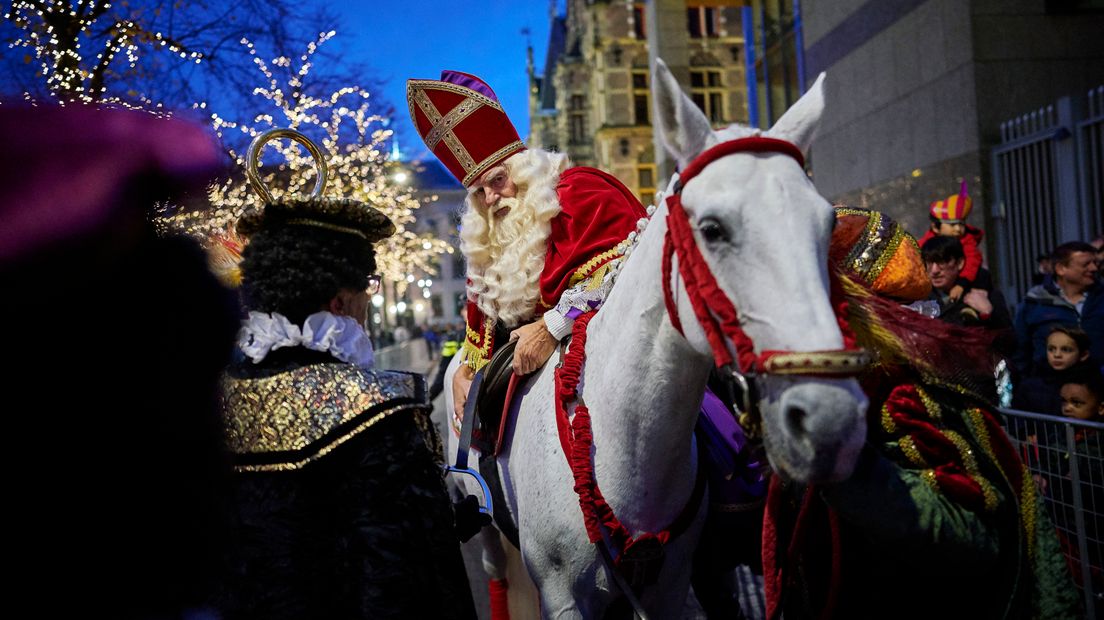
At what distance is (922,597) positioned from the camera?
1962mm

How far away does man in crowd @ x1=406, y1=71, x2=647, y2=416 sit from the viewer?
295cm

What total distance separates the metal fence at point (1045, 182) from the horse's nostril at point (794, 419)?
325 inches

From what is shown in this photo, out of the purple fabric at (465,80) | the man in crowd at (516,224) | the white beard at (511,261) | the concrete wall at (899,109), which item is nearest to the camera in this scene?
the man in crowd at (516,224)

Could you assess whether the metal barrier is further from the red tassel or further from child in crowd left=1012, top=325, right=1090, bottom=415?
the red tassel

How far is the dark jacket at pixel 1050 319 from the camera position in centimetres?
529

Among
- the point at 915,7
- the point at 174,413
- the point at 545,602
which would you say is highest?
the point at 915,7

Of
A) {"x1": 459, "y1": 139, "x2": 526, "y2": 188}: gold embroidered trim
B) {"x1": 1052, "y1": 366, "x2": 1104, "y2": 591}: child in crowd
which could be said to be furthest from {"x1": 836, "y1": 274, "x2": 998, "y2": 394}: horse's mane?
{"x1": 459, "y1": 139, "x2": 526, "y2": 188}: gold embroidered trim

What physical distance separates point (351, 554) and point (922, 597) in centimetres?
159

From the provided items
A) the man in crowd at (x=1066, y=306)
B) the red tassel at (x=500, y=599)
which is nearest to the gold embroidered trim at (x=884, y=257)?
the red tassel at (x=500, y=599)

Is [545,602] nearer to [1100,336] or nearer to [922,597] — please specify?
[922,597]

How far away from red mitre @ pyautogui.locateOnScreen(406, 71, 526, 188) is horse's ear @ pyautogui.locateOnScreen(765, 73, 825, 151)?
6.76 ft

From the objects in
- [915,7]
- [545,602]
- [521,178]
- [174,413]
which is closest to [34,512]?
[174,413]

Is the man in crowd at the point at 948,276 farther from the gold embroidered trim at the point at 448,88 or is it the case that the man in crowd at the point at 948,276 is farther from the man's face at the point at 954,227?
the gold embroidered trim at the point at 448,88

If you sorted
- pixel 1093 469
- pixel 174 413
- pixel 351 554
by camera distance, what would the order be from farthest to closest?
pixel 1093 469, pixel 351 554, pixel 174 413
